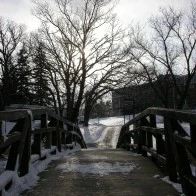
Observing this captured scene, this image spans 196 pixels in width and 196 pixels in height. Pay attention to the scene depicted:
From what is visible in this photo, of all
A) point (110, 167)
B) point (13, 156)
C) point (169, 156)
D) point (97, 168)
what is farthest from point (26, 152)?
point (169, 156)

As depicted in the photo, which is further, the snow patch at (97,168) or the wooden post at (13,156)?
the snow patch at (97,168)

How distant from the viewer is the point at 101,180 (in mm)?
5652

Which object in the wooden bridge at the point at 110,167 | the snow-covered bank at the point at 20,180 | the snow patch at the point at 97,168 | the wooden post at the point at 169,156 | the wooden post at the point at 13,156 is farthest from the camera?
the snow patch at the point at 97,168

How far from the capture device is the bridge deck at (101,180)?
195 inches

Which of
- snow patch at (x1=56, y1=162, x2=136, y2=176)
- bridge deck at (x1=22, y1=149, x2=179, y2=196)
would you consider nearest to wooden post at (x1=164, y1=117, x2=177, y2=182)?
bridge deck at (x1=22, y1=149, x2=179, y2=196)

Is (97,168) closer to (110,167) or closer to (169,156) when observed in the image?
(110,167)

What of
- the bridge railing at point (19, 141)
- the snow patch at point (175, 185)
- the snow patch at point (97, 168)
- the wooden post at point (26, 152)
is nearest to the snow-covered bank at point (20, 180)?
the bridge railing at point (19, 141)

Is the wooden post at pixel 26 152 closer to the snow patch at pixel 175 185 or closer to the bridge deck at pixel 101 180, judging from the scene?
the bridge deck at pixel 101 180

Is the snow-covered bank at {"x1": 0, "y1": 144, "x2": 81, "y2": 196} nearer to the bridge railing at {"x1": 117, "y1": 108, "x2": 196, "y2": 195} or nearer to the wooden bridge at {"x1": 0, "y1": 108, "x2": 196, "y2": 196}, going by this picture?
the wooden bridge at {"x1": 0, "y1": 108, "x2": 196, "y2": 196}

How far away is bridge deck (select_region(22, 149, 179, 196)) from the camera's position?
4945mm

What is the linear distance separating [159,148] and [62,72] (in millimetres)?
23956

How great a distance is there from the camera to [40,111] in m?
6.93

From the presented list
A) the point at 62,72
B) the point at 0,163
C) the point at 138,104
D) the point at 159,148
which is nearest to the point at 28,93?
the point at 62,72

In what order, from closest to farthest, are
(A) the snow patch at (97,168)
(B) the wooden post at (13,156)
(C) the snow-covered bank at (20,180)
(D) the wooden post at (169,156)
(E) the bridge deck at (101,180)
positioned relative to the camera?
(C) the snow-covered bank at (20,180), (B) the wooden post at (13,156), (E) the bridge deck at (101,180), (D) the wooden post at (169,156), (A) the snow patch at (97,168)
